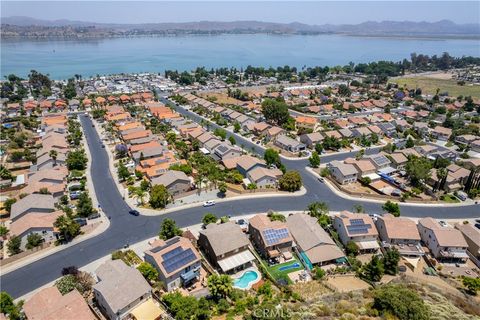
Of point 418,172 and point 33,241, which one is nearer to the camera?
point 33,241

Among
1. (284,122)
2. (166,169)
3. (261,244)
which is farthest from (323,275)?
(284,122)

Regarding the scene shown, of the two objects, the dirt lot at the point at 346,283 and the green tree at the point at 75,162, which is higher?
the green tree at the point at 75,162

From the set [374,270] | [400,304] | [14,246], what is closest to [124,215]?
[14,246]

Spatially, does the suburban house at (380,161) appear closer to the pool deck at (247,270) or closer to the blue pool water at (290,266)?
the blue pool water at (290,266)

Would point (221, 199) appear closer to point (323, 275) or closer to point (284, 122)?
point (323, 275)

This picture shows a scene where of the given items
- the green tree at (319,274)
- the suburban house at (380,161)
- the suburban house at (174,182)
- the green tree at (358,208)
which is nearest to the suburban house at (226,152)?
the suburban house at (174,182)

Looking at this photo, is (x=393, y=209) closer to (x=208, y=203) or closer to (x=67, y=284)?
(x=208, y=203)
